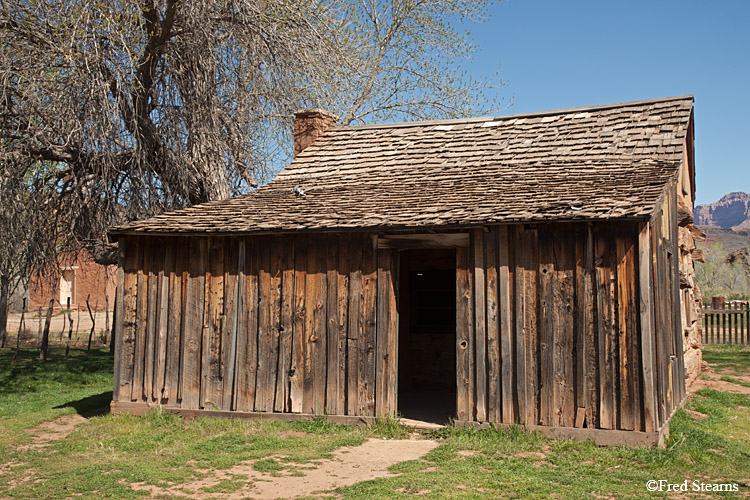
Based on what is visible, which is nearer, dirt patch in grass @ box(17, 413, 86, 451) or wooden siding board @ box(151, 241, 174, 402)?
dirt patch in grass @ box(17, 413, 86, 451)

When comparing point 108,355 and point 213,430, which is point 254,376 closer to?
point 213,430

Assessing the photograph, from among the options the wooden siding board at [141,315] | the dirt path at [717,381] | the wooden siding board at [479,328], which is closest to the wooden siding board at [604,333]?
the wooden siding board at [479,328]

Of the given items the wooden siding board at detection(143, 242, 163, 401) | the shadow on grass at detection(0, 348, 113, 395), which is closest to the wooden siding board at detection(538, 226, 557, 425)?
the wooden siding board at detection(143, 242, 163, 401)

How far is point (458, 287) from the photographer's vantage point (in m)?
8.77

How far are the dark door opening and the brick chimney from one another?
133 inches

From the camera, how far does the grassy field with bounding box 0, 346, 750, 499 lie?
6.42 meters

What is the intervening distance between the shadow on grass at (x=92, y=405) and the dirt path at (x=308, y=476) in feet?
15.5

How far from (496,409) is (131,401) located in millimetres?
5364

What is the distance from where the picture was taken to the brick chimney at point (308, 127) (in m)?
14.4

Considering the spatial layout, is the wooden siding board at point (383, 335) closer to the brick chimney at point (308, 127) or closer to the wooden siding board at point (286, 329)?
the wooden siding board at point (286, 329)

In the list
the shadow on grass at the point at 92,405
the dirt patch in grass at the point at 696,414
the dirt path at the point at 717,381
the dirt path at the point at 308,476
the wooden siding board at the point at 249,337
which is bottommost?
the shadow on grass at the point at 92,405

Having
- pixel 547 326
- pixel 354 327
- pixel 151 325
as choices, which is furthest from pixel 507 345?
pixel 151 325

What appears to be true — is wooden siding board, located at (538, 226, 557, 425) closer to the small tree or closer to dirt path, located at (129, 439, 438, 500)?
dirt path, located at (129, 439, 438, 500)

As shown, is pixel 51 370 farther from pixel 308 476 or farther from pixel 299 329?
pixel 308 476
